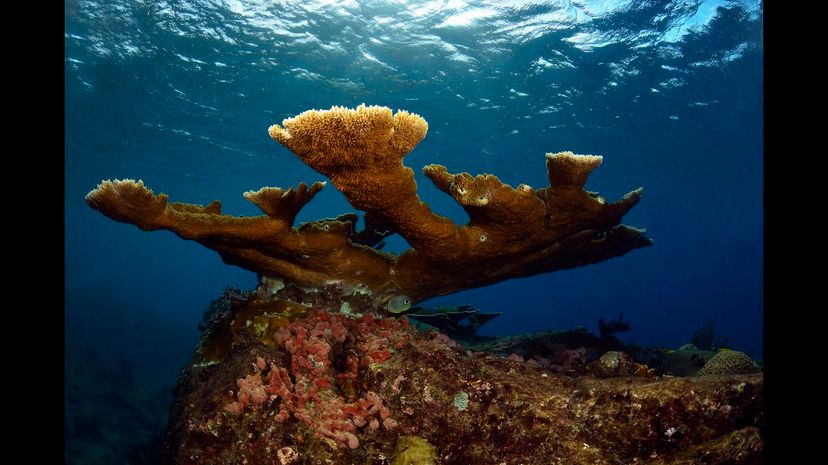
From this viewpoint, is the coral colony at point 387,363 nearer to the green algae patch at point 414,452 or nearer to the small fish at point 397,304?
the green algae patch at point 414,452

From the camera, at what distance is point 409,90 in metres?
19.8

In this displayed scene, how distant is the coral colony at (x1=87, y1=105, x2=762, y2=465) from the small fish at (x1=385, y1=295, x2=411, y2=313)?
1.33ft

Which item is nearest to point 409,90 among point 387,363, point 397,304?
point 397,304

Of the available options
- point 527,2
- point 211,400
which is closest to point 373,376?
point 211,400

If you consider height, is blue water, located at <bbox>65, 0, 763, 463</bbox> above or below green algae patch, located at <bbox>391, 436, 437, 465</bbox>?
above

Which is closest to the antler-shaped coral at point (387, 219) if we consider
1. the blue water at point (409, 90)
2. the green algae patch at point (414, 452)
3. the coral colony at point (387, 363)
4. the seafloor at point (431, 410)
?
the coral colony at point (387, 363)

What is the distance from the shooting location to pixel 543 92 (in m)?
19.8

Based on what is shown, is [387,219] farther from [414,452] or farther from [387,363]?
[414,452]

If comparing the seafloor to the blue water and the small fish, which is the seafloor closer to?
the small fish

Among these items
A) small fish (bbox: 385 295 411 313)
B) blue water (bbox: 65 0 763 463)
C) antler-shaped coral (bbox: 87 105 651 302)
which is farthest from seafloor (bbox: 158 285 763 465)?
blue water (bbox: 65 0 763 463)

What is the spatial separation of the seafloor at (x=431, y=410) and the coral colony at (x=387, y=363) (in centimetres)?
1

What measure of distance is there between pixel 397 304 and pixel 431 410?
2094mm

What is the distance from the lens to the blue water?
1488 cm
